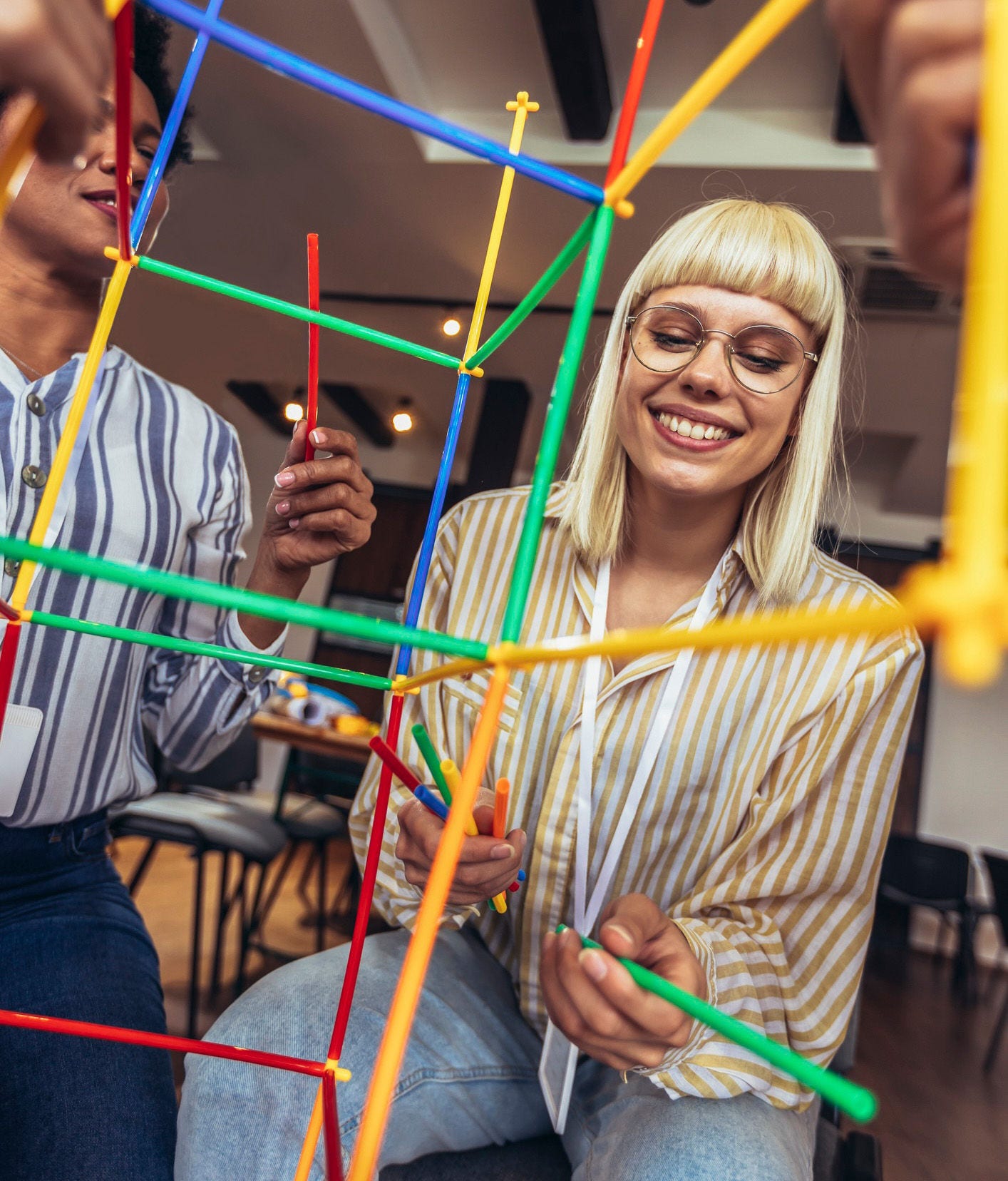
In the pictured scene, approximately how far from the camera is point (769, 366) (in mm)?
721

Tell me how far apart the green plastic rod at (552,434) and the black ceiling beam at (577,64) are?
2.19m

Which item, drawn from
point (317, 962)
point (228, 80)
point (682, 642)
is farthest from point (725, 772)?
point (228, 80)

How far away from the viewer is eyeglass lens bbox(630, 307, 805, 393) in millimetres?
711

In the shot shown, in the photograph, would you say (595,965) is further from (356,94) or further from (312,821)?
(312,821)

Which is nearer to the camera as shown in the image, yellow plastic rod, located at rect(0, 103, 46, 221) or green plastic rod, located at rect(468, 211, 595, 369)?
yellow plastic rod, located at rect(0, 103, 46, 221)

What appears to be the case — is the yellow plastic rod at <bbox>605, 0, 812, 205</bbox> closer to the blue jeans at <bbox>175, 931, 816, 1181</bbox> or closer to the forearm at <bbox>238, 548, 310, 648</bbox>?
the forearm at <bbox>238, 548, 310, 648</bbox>

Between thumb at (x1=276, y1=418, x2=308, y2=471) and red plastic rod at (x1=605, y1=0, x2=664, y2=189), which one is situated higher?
red plastic rod at (x1=605, y1=0, x2=664, y2=189)

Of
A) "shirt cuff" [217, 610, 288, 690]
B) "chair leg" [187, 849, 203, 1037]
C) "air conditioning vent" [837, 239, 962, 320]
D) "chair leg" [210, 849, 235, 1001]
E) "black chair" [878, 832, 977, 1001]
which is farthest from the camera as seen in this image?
"black chair" [878, 832, 977, 1001]

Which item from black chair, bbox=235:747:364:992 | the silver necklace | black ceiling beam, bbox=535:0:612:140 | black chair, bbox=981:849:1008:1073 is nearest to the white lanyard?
the silver necklace

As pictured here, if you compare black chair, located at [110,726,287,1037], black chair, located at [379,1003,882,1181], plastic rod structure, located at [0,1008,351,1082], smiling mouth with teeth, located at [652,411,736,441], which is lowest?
black chair, located at [110,726,287,1037]

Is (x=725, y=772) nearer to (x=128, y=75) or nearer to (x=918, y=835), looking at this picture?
(x=128, y=75)

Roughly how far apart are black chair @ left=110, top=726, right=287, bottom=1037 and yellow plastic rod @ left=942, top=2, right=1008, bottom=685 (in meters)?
1.82

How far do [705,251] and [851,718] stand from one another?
41cm

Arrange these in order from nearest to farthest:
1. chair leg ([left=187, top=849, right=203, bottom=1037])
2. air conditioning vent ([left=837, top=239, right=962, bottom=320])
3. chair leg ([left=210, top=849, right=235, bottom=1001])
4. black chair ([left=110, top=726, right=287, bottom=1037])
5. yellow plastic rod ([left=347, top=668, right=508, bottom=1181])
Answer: yellow plastic rod ([left=347, top=668, right=508, bottom=1181]) < chair leg ([left=187, top=849, right=203, bottom=1037]) < black chair ([left=110, top=726, right=287, bottom=1037]) < chair leg ([left=210, top=849, right=235, bottom=1001]) < air conditioning vent ([left=837, top=239, right=962, bottom=320])
